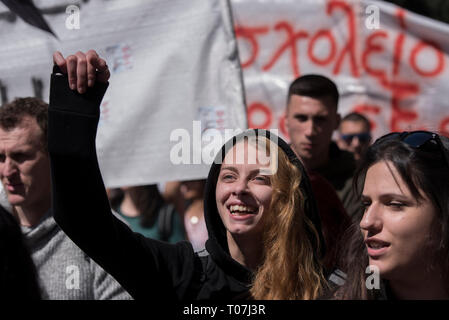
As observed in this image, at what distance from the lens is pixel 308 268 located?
6.89 ft

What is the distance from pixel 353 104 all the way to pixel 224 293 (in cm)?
326

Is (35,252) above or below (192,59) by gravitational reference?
below

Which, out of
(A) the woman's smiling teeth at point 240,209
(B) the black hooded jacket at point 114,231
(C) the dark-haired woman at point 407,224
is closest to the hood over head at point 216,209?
(B) the black hooded jacket at point 114,231

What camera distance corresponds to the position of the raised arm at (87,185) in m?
1.76

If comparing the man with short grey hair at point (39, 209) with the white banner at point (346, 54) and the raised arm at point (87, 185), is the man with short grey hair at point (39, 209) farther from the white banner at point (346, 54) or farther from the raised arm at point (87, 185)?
the white banner at point (346, 54)

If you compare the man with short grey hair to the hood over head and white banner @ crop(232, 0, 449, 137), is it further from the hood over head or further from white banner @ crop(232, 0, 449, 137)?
white banner @ crop(232, 0, 449, 137)

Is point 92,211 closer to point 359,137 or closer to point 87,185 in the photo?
point 87,185

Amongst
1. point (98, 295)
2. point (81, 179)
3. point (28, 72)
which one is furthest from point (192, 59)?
point (81, 179)

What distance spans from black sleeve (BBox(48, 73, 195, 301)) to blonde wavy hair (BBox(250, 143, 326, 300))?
0.77ft

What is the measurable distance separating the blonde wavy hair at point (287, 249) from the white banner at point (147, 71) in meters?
0.82

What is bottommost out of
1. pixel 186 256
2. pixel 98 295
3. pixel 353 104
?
pixel 98 295

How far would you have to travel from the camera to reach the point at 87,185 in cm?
183

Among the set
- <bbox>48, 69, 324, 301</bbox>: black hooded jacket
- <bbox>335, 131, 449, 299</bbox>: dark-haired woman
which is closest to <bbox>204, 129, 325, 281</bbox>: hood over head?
<bbox>48, 69, 324, 301</bbox>: black hooded jacket

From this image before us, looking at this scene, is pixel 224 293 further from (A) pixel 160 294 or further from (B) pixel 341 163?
(B) pixel 341 163
